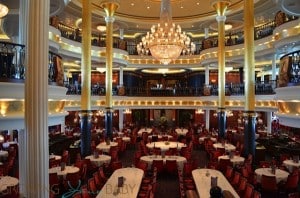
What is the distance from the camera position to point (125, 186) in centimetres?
833

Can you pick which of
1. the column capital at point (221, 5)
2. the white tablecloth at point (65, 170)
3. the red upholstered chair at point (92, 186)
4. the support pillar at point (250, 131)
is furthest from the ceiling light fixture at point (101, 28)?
the red upholstered chair at point (92, 186)

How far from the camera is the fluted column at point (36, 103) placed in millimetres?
5105

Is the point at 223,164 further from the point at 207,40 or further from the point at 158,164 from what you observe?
the point at 207,40

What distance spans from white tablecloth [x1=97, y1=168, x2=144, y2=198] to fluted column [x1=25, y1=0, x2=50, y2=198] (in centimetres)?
265

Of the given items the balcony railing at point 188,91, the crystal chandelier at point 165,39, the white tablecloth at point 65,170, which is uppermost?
the crystal chandelier at point 165,39

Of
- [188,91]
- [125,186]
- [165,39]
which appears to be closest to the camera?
[125,186]

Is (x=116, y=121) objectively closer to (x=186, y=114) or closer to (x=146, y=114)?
(x=146, y=114)

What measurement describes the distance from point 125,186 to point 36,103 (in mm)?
4132

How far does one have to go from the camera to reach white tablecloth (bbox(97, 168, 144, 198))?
762 centimetres

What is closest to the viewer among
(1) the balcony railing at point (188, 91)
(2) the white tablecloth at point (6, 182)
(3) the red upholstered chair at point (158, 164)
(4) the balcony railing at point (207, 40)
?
(2) the white tablecloth at point (6, 182)

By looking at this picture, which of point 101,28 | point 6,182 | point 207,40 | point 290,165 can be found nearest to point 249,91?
point 290,165

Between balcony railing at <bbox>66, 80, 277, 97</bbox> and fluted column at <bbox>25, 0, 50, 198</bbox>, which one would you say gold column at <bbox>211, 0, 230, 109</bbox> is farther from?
fluted column at <bbox>25, 0, 50, 198</bbox>

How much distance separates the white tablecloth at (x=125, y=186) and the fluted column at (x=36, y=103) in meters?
2.65

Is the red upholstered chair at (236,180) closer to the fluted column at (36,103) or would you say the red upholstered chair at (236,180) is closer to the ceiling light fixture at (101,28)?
the fluted column at (36,103)
